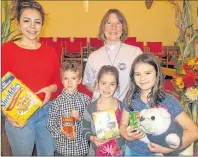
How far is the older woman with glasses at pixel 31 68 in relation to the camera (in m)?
2.00

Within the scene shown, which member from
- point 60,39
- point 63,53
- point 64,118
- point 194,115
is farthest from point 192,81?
point 60,39

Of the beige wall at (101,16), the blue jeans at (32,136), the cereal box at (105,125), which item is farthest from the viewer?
the beige wall at (101,16)

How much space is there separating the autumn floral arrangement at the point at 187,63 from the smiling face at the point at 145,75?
16.9 inches

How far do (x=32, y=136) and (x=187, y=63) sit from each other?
1219 mm

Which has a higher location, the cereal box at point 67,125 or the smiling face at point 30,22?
the smiling face at point 30,22

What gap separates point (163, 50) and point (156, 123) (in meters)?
6.49

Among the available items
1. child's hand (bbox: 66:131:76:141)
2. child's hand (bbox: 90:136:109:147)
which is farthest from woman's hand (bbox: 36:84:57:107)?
child's hand (bbox: 90:136:109:147)

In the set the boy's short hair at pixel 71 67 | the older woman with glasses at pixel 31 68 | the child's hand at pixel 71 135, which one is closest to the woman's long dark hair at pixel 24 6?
the older woman with glasses at pixel 31 68

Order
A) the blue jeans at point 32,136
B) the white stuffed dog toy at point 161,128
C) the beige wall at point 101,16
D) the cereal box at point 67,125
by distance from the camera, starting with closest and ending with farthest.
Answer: the white stuffed dog toy at point 161,128, the cereal box at point 67,125, the blue jeans at point 32,136, the beige wall at point 101,16

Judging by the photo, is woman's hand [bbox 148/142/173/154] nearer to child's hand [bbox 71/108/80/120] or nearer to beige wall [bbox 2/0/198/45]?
child's hand [bbox 71/108/80/120]

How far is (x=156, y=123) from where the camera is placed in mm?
1740

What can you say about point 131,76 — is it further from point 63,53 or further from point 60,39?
point 60,39

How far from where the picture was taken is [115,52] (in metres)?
2.19

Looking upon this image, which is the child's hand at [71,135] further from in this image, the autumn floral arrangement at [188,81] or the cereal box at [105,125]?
the autumn floral arrangement at [188,81]
